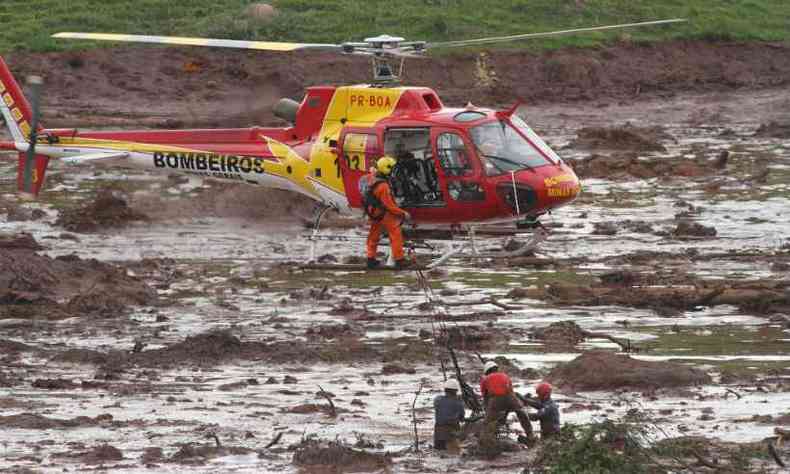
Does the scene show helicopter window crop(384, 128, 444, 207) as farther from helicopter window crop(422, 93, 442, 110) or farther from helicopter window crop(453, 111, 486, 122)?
helicopter window crop(422, 93, 442, 110)

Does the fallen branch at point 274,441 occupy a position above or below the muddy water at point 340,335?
above

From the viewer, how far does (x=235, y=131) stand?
2316 cm

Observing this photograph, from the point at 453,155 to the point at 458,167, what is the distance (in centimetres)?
16

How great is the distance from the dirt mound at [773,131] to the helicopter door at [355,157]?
17.5 metres

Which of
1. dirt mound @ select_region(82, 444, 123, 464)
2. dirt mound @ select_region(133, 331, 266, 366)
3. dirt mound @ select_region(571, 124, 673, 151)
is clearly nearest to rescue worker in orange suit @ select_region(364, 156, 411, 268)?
dirt mound @ select_region(133, 331, 266, 366)

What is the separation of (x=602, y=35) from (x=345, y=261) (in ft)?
74.7

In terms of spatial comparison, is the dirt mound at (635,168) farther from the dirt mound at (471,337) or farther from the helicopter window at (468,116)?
the dirt mound at (471,337)

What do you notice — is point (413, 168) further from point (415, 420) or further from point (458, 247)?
point (415, 420)

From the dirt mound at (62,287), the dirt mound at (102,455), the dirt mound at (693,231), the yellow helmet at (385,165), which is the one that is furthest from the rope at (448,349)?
the dirt mound at (693,231)

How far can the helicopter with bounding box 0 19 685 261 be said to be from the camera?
20844 millimetres

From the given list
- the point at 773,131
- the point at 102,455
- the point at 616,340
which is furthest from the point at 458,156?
the point at 773,131

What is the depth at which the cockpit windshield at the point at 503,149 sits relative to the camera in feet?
68.3

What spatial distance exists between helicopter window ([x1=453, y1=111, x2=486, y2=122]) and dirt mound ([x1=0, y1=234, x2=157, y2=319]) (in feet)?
14.1

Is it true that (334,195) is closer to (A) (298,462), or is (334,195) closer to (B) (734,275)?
Result: (B) (734,275)
